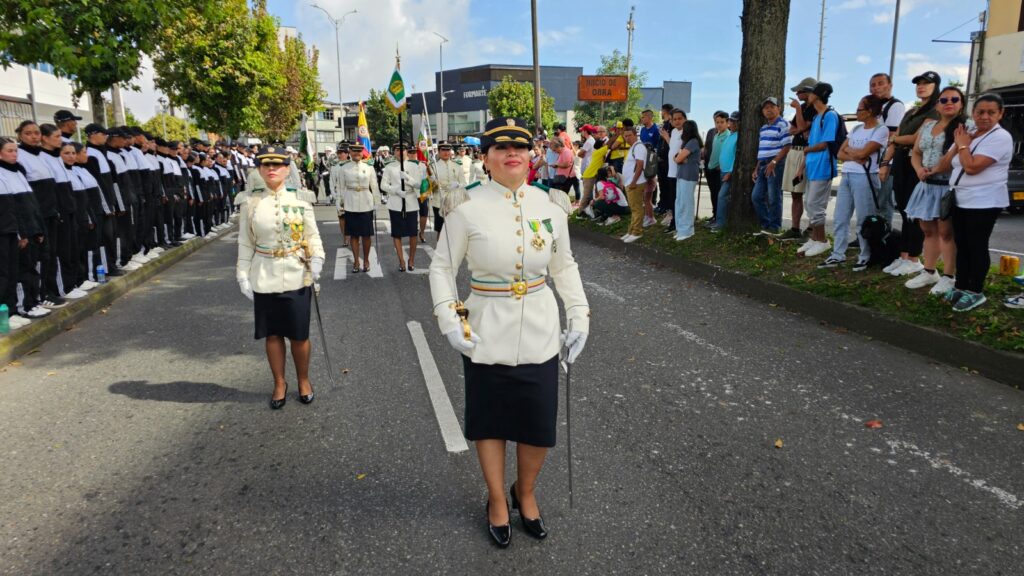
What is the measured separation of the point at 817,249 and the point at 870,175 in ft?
4.21

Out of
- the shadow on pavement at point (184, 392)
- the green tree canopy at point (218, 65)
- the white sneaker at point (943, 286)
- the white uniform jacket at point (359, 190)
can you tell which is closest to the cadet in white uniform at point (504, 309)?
the shadow on pavement at point (184, 392)

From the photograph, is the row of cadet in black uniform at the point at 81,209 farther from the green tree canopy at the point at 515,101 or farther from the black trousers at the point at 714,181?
the green tree canopy at the point at 515,101

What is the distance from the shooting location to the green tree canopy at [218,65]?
63.4 ft

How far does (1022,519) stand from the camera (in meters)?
3.24

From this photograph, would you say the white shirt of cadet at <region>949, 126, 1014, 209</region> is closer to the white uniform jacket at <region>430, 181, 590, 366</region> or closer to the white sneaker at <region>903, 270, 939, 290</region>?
the white sneaker at <region>903, 270, 939, 290</region>

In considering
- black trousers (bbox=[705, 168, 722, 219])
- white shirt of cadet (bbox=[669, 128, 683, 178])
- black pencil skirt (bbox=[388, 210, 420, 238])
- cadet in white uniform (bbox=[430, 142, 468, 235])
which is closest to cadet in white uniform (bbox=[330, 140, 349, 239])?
black pencil skirt (bbox=[388, 210, 420, 238])

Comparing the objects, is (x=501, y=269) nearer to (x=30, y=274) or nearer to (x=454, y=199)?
(x=454, y=199)

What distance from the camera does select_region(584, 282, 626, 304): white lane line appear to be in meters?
8.21

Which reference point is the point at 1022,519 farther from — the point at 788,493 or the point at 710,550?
the point at 710,550

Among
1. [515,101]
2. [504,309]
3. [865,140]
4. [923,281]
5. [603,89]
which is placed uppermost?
[515,101]

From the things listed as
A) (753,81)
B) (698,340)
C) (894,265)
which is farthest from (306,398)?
(753,81)

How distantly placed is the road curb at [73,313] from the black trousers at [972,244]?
898 centimetres

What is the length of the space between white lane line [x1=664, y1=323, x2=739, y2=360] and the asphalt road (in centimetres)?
4

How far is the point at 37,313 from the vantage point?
7141mm
